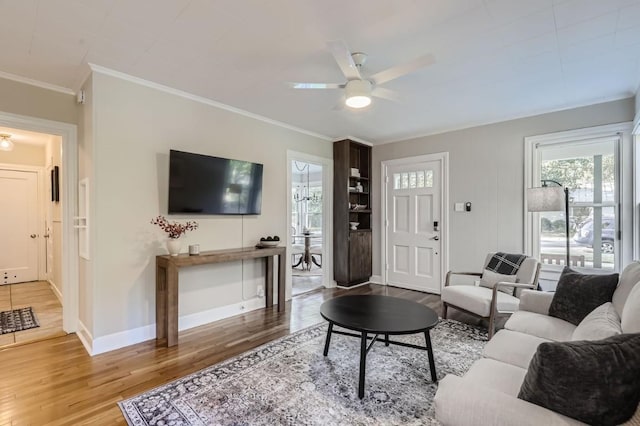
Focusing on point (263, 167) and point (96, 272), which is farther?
point (263, 167)

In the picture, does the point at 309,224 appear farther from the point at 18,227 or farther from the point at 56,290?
the point at 18,227

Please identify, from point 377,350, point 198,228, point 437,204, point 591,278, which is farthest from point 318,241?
point 591,278

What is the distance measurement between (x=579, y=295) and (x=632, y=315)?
36.2 inches

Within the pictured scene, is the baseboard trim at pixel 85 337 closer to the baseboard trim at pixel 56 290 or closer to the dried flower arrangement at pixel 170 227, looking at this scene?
the dried flower arrangement at pixel 170 227

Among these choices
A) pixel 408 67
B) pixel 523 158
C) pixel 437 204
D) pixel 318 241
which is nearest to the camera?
pixel 408 67

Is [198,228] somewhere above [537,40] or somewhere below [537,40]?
below

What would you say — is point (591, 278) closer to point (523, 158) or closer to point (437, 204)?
point (523, 158)

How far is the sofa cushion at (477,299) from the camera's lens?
3.14 m

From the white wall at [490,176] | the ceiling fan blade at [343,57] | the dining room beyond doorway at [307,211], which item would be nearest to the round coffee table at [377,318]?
the ceiling fan blade at [343,57]

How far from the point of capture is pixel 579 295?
2.31 m

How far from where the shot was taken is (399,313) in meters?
2.57

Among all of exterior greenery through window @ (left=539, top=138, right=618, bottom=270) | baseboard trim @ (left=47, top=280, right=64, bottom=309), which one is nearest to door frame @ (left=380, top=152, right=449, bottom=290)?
exterior greenery through window @ (left=539, top=138, right=618, bottom=270)

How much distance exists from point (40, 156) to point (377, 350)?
6.76m

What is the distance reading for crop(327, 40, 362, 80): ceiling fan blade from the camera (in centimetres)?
203
